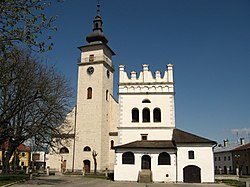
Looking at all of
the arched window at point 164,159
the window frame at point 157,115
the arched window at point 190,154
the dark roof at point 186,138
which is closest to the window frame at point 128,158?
the arched window at point 164,159

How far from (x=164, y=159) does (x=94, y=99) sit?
16970 mm

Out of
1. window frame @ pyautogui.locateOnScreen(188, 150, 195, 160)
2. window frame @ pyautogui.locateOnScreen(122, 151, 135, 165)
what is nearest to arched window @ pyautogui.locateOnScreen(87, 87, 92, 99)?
window frame @ pyautogui.locateOnScreen(122, 151, 135, 165)

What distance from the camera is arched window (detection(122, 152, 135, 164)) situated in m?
29.0

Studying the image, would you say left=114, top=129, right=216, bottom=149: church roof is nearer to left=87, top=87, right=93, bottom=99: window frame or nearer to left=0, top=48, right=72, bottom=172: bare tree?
left=0, top=48, right=72, bottom=172: bare tree

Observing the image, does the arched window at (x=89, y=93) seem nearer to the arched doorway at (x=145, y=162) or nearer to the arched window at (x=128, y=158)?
the arched window at (x=128, y=158)

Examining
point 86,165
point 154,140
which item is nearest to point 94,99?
point 86,165

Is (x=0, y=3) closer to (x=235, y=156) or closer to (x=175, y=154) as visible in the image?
(x=175, y=154)

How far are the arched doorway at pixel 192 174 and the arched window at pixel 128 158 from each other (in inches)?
205

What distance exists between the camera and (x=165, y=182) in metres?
27.8

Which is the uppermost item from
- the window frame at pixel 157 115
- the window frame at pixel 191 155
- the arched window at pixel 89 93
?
the arched window at pixel 89 93

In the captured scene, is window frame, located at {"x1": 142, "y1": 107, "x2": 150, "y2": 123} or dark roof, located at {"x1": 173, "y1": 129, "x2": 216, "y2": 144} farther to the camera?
window frame, located at {"x1": 142, "y1": 107, "x2": 150, "y2": 123}

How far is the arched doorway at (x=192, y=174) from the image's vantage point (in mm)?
27750

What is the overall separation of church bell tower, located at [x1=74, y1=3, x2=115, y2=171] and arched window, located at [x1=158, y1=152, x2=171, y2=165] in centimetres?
1277

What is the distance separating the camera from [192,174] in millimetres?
27922
